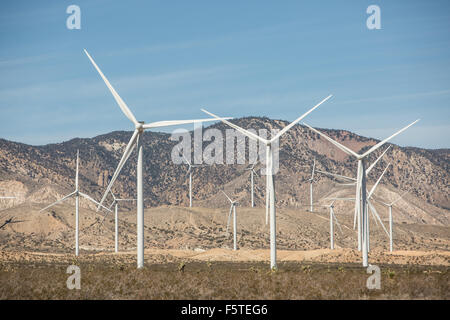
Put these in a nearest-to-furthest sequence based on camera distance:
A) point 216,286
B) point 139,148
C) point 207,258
→ point 216,286 < point 139,148 < point 207,258

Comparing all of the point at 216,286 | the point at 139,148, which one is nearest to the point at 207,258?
the point at 139,148

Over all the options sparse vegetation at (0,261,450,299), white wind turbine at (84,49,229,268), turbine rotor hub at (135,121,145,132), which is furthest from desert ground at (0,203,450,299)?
turbine rotor hub at (135,121,145,132)

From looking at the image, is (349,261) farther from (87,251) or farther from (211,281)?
(87,251)

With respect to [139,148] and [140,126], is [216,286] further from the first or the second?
[140,126]

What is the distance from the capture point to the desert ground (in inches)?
1651

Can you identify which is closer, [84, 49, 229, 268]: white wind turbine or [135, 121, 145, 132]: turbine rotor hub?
[84, 49, 229, 268]: white wind turbine

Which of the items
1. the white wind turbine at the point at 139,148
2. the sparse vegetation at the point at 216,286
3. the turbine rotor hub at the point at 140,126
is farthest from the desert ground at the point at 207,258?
the turbine rotor hub at the point at 140,126

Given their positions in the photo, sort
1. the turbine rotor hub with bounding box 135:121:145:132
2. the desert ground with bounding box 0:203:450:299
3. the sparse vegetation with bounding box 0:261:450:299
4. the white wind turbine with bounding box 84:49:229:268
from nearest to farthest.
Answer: the sparse vegetation with bounding box 0:261:450:299 < the desert ground with bounding box 0:203:450:299 < the white wind turbine with bounding box 84:49:229:268 < the turbine rotor hub with bounding box 135:121:145:132

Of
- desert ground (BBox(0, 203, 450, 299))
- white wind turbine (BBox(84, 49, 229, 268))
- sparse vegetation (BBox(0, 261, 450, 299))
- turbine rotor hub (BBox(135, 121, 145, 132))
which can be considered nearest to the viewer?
sparse vegetation (BBox(0, 261, 450, 299))

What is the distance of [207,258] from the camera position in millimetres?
106188

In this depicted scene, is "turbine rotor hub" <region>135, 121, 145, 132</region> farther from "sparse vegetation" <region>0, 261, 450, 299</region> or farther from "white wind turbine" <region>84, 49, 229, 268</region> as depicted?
"sparse vegetation" <region>0, 261, 450, 299</region>
